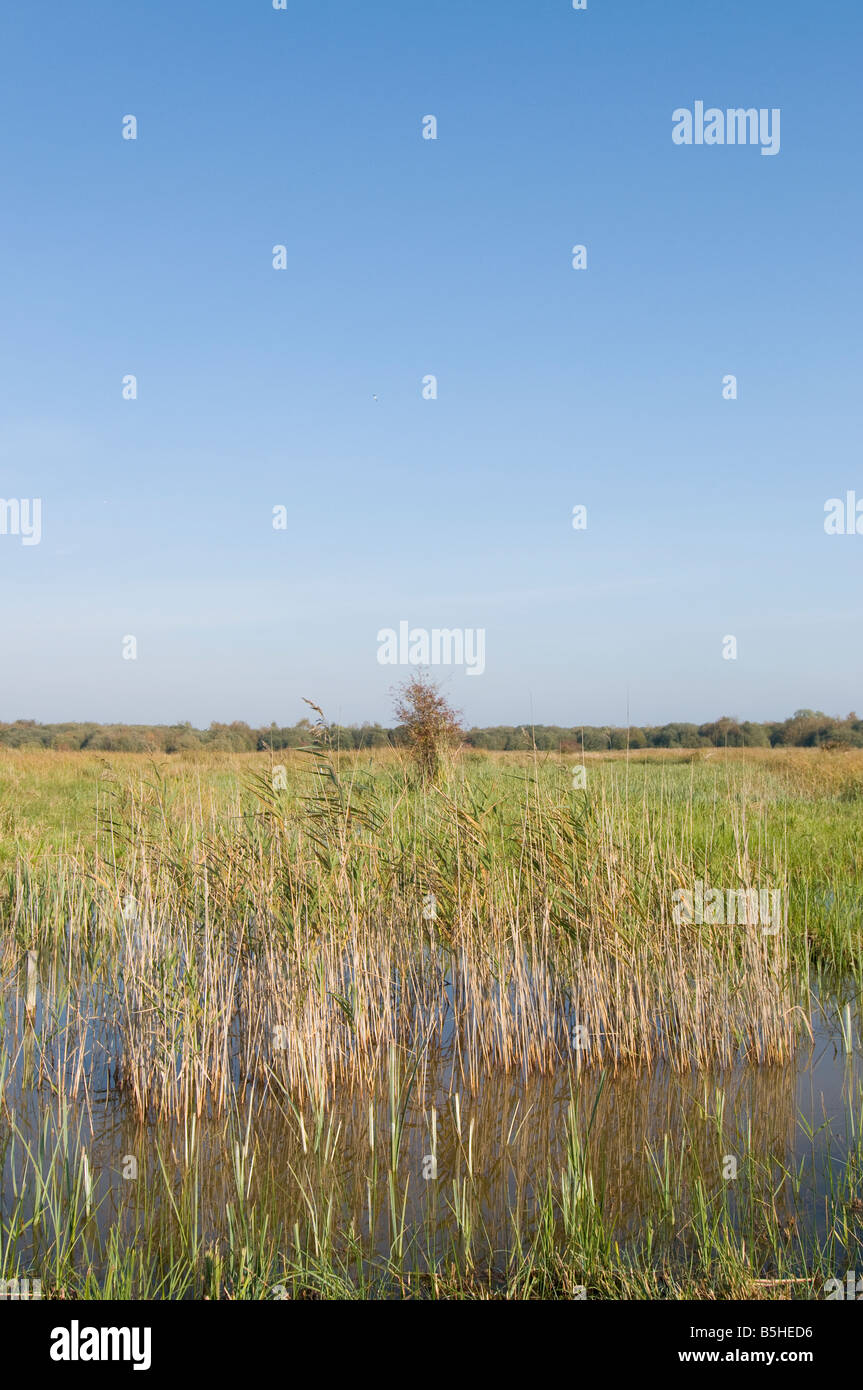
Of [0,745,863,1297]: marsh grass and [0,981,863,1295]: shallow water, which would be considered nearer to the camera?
[0,745,863,1297]: marsh grass

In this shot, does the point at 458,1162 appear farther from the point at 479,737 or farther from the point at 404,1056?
the point at 479,737

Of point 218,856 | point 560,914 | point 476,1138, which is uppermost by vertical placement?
point 218,856

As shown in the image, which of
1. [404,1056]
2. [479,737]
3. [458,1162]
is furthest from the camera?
[479,737]

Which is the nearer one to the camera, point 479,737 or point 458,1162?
point 458,1162

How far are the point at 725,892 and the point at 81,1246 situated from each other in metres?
4.81

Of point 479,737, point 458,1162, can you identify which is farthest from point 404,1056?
point 479,737

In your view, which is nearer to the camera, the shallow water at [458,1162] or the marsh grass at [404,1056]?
the marsh grass at [404,1056]

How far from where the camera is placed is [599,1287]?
3301 millimetres

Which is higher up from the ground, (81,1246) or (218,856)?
(218,856)

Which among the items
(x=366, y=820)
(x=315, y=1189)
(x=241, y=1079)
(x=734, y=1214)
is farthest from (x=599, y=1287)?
(x=366, y=820)

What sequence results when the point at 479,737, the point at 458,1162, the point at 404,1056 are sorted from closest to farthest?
1. the point at 458,1162
2. the point at 404,1056
3. the point at 479,737

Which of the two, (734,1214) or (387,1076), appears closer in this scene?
(734,1214)
